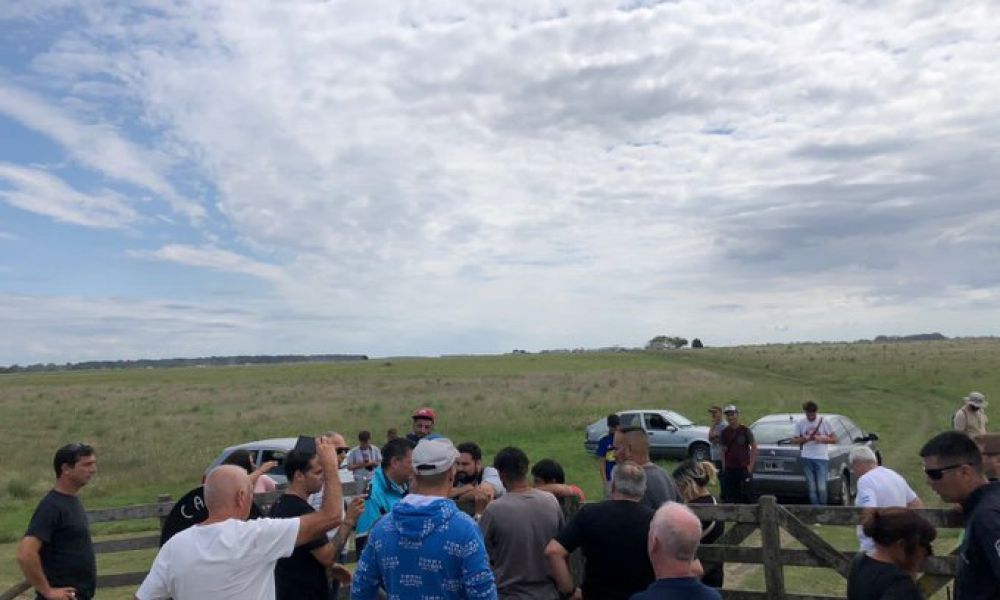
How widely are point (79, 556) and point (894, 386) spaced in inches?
1640

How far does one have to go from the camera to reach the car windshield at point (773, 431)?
14359mm

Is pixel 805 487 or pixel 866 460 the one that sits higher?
pixel 866 460

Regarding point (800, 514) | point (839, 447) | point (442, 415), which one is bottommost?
point (442, 415)

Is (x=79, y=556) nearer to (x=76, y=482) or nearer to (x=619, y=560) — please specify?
(x=76, y=482)

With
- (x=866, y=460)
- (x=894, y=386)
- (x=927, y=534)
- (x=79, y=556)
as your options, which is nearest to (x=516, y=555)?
(x=927, y=534)

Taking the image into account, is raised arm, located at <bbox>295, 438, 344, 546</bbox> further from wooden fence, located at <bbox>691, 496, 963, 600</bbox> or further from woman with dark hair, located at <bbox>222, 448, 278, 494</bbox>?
wooden fence, located at <bbox>691, 496, 963, 600</bbox>

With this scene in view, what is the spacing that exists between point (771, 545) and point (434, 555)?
11.7ft

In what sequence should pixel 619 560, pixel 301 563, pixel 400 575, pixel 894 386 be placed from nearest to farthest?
1. pixel 400 575
2. pixel 301 563
3. pixel 619 560
4. pixel 894 386

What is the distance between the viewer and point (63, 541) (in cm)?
490

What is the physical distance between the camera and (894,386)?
39500 mm

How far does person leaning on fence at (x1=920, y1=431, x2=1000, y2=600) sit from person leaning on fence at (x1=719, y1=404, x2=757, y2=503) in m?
8.97

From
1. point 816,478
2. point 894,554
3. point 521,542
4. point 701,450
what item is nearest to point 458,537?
point 521,542

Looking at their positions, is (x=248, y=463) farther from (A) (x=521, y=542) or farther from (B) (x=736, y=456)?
A: (B) (x=736, y=456)

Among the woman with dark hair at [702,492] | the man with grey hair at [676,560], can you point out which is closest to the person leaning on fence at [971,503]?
the man with grey hair at [676,560]
